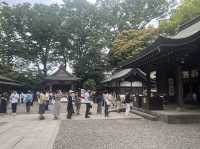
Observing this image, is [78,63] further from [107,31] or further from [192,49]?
[192,49]

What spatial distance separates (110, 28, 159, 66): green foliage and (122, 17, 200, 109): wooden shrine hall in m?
15.0

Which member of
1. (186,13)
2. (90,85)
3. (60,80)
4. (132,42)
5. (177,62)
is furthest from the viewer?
(90,85)

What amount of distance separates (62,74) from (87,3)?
13.7 meters

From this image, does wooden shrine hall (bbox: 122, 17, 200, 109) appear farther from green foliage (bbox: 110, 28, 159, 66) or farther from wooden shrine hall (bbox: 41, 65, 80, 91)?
wooden shrine hall (bbox: 41, 65, 80, 91)

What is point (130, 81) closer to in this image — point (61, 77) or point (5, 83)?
point (5, 83)

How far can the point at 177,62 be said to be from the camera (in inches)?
752

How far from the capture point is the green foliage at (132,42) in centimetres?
4434

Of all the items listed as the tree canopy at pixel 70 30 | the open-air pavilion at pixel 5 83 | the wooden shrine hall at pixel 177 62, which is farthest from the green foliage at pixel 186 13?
the open-air pavilion at pixel 5 83

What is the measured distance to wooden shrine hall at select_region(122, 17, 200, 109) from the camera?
640 inches

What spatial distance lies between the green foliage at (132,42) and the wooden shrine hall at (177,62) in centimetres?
1498

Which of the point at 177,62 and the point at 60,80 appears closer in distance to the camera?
the point at 177,62

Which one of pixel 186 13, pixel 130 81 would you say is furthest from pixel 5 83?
pixel 186 13

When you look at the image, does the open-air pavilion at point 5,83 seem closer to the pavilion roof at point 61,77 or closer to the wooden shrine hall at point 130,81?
the pavilion roof at point 61,77

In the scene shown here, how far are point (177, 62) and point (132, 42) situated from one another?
86.6 ft
